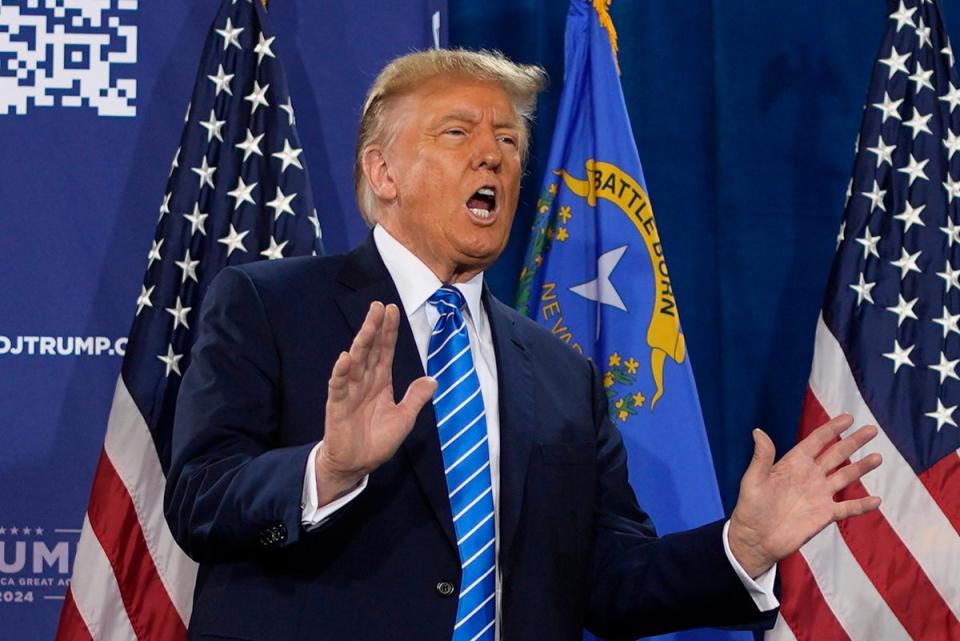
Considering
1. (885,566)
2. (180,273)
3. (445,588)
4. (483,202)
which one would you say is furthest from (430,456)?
(885,566)

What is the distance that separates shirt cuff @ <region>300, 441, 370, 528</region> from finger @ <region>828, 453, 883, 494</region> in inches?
26.3

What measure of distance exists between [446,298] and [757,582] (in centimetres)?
64

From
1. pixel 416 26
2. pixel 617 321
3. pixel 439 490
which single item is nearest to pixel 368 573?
pixel 439 490

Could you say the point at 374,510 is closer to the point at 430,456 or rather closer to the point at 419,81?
the point at 430,456

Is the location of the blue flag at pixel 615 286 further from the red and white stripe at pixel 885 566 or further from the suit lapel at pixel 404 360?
the suit lapel at pixel 404 360

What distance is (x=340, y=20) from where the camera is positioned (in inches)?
139

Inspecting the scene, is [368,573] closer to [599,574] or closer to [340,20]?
[599,574]

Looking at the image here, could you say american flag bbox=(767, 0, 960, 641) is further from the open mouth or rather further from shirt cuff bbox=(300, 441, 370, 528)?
shirt cuff bbox=(300, 441, 370, 528)

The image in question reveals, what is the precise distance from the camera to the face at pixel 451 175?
216 cm

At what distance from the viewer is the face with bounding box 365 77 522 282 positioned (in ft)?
7.09

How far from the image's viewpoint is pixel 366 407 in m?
1.65

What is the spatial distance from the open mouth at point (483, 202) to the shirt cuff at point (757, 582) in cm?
63

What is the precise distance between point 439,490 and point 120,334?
1.72 metres

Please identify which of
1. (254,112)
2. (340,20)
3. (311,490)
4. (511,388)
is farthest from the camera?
(340,20)
